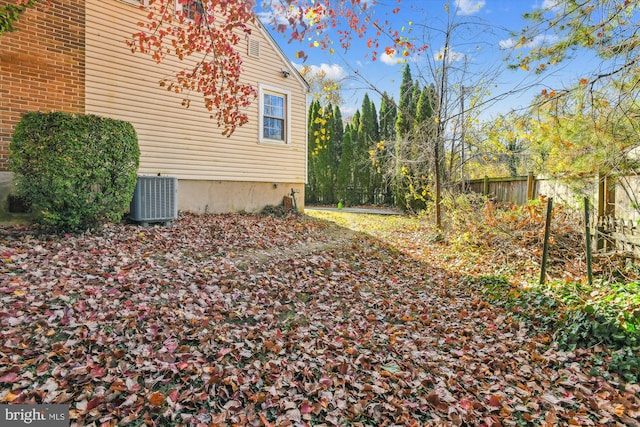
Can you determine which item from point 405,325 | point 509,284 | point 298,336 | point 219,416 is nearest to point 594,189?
point 509,284

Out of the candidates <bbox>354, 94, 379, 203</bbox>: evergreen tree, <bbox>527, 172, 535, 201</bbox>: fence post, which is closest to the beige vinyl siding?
<bbox>527, 172, 535, 201</bbox>: fence post

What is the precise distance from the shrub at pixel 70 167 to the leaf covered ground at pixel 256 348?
1.31 feet

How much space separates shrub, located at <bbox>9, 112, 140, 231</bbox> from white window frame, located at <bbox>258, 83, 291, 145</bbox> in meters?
4.41

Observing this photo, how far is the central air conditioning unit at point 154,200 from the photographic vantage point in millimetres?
5848

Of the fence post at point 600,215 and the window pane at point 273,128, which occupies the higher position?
the window pane at point 273,128

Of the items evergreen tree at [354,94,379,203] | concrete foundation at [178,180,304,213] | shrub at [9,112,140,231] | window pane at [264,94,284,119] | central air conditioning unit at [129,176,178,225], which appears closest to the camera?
shrub at [9,112,140,231]

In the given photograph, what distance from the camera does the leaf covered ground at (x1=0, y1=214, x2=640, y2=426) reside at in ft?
7.32

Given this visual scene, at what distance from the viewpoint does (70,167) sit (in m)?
4.53

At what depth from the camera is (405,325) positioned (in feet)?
12.5

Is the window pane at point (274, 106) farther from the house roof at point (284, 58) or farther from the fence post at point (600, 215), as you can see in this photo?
the fence post at point (600, 215)

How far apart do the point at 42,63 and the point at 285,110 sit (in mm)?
5558

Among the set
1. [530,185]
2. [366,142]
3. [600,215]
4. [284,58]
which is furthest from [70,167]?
[366,142]

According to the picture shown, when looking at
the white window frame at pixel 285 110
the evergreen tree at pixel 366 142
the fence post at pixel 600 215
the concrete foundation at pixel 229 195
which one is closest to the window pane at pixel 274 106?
the white window frame at pixel 285 110

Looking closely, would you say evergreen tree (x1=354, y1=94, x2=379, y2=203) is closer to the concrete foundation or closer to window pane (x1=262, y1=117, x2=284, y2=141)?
the concrete foundation
